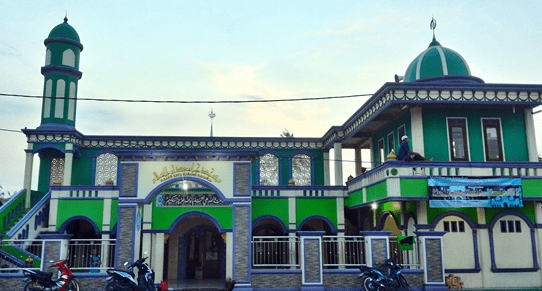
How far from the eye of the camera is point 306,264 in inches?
550

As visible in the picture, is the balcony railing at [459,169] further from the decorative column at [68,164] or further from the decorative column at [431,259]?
the decorative column at [68,164]

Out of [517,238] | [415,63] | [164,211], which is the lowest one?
[517,238]

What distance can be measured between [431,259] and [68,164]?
1734cm

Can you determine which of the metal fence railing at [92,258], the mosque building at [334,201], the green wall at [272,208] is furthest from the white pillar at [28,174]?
the green wall at [272,208]

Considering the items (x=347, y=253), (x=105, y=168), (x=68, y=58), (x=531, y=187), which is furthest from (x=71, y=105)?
(x=531, y=187)

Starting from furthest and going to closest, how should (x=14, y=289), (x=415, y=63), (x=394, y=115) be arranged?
(x=415, y=63) < (x=394, y=115) < (x=14, y=289)

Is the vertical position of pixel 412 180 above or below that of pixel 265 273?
above

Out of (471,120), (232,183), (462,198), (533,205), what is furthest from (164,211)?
(533,205)

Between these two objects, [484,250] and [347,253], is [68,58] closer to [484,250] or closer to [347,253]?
[347,253]

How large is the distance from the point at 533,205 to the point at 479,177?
2745mm

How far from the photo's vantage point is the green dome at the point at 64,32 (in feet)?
79.9

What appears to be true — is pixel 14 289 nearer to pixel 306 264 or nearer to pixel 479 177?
pixel 306 264

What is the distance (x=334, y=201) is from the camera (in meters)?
22.0

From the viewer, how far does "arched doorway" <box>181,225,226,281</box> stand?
21125 mm
